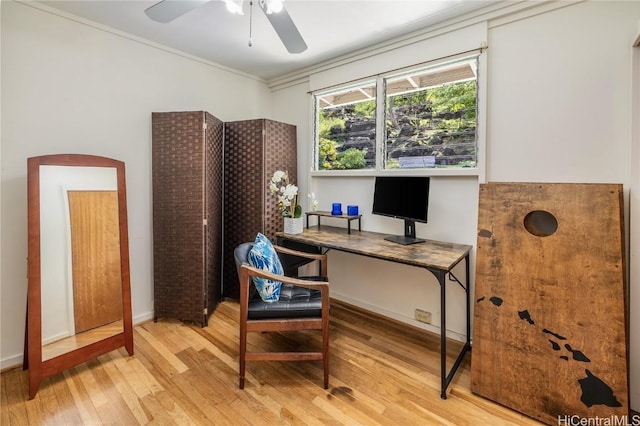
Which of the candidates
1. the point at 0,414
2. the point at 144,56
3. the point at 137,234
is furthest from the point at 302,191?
the point at 0,414

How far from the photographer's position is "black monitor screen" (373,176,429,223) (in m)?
2.22

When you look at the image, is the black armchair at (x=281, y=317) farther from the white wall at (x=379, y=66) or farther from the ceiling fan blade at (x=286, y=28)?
the ceiling fan blade at (x=286, y=28)

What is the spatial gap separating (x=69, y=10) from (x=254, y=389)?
2975mm

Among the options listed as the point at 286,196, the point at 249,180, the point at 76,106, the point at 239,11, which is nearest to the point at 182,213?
the point at 249,180

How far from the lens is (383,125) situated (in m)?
2.72

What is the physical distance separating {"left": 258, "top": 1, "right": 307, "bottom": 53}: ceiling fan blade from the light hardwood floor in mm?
2128

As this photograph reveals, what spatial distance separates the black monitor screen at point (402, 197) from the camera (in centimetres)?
222

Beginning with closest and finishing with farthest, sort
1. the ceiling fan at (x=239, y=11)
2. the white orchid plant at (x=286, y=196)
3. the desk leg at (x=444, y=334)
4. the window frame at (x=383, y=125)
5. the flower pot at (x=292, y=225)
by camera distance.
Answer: the ceiling fan at (x=239, y=11) → the desk leg at (x=444, y=334) → the window frame at (x=383, y=125) → the white orchid plant at (x=286, y=196) → the flower pot at (x=292, y=225)

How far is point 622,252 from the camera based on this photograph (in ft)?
4.91

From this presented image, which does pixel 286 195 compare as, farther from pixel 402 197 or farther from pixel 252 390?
pixel 252 390

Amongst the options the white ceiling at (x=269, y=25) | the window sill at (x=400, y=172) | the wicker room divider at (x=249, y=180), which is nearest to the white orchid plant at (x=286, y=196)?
the wicker room divider at (x=249, y=180)

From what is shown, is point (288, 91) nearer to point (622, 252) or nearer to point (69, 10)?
point (69, 10)

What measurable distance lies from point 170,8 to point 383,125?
1.81 meters

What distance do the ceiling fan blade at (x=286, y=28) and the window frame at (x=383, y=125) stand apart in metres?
1.08
